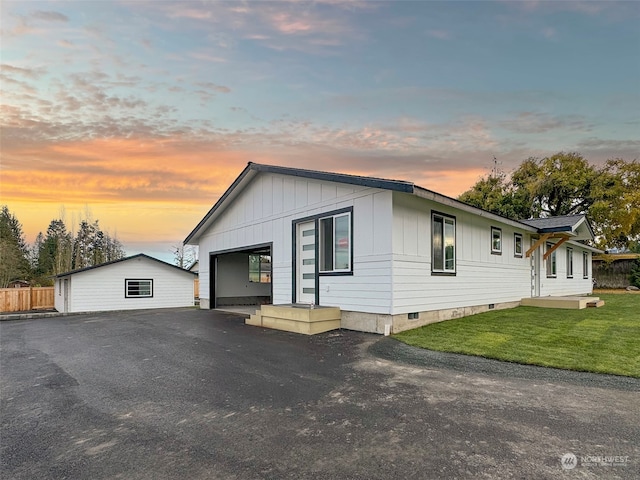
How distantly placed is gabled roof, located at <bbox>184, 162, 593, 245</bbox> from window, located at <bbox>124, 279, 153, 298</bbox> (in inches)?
185

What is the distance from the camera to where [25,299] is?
888 inches

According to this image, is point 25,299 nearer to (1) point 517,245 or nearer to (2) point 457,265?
(2) point 457,265

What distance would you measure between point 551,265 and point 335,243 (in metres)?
12.8

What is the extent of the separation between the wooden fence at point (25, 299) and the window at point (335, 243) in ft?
73.4

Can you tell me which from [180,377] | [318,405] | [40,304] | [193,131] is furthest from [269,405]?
[40,304]

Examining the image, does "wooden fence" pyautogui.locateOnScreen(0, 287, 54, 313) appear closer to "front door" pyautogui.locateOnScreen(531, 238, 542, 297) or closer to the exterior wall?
the exterior wall

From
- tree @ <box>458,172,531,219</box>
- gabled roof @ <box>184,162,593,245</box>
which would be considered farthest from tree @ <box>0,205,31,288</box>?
tree @ <box>458,172,531,219</box>

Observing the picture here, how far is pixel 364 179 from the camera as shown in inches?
329

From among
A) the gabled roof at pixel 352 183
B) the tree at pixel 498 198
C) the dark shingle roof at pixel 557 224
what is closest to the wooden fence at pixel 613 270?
the tree at pixel 498 198

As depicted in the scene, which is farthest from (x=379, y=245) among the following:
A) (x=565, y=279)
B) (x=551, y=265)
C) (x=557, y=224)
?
(x=565, y=279)

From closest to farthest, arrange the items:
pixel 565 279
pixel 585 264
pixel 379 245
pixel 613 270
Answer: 1. pixel 379 245
2. pixel 565 279
3. pixel 585 264
4. pixel 613 270

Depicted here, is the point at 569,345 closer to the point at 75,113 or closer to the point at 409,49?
the point at 409,49

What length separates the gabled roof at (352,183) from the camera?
7863 millimetres

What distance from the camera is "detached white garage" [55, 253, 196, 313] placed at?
18.9m
